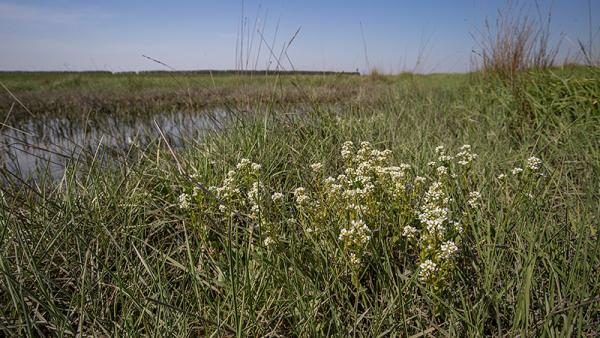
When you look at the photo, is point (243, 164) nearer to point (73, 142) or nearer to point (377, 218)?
point (377, 218)

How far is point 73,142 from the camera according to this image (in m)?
2.29

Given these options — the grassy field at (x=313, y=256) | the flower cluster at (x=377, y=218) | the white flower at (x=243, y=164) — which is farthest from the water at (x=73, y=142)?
the flower cluster at (x=377, y=218)

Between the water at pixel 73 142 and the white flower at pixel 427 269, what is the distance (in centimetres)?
140

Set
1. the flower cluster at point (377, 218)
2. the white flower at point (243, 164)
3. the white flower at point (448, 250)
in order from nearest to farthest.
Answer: the white flower at point (448, 250) < the flower cluster at point (377, 218) < the white flower at point (243, 164)

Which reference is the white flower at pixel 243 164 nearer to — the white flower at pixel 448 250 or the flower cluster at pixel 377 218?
the flower cluster at pixel 377 218

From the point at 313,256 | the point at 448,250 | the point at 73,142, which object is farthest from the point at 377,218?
the point at 73,142

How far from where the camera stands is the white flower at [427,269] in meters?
1.52

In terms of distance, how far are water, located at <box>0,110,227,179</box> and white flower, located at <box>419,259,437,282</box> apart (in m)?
1.40

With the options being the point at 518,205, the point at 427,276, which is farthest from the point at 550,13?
the point at 427,276

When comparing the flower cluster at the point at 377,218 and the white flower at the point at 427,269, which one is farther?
the flower cluster at the point at 377,218

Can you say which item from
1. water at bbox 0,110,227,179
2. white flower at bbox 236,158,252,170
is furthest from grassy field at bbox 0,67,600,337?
water at bbox 0,110,227,179

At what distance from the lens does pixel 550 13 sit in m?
5.58

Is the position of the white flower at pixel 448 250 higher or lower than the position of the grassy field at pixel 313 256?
higher

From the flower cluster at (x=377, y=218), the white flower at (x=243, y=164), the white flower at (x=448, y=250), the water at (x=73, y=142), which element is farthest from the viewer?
the water at (x=73, y=142)
